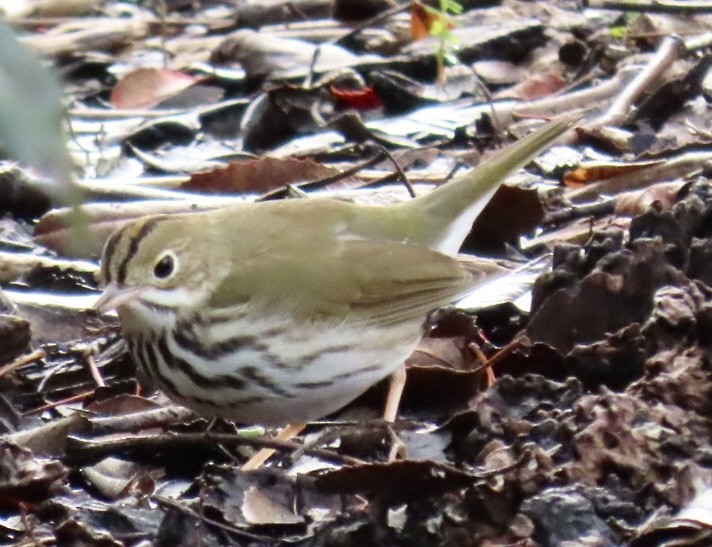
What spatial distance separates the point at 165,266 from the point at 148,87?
389 centimetres

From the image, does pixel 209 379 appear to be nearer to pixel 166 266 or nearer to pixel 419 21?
pixel 166 266

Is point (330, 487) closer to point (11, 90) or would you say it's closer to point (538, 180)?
point (11, 90)

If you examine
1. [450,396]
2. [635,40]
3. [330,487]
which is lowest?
[635,40]

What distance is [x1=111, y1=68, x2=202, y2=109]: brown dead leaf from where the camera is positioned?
23.4 feet

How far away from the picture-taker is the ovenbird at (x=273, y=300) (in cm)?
330

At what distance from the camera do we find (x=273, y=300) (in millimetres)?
3529

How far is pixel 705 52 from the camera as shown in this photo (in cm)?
678

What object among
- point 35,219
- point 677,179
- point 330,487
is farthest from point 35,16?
point 330,487

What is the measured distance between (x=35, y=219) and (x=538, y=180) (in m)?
2.27

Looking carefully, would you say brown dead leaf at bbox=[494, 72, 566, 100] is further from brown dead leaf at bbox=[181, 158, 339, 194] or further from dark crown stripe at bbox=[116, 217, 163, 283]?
dark crown stripe at bbox=[116, 217, 163, 283]

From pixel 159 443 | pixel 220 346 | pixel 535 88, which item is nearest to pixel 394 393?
pixel 220 346

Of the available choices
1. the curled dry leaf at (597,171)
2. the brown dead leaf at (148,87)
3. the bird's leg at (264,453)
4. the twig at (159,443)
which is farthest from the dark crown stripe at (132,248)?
the brown dead leaf at (148,87)

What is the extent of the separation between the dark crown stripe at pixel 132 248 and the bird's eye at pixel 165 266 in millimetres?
78

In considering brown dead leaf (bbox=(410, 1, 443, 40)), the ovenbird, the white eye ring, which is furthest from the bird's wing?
brown dead leaf (bbox=(410, 1, 443, 40))
